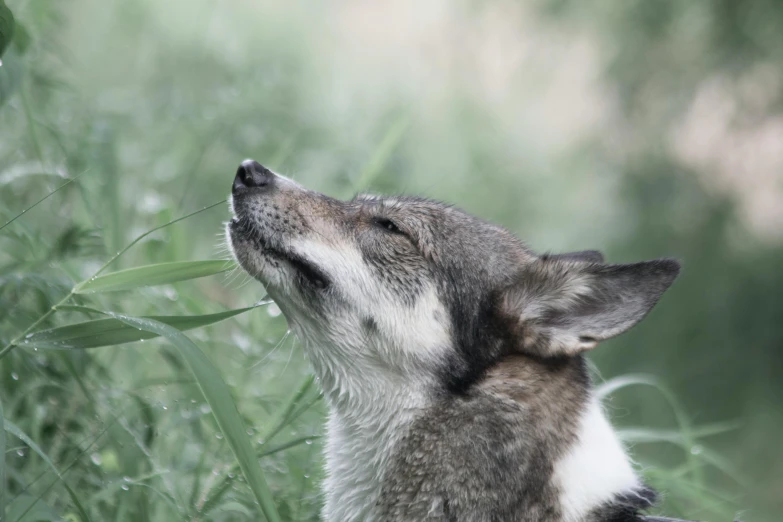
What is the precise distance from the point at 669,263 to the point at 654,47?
525 centimetres

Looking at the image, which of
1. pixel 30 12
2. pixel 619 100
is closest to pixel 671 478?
pixel 30 12

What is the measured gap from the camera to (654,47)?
24.9ft

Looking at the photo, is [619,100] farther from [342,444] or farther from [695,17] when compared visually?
[342,444]

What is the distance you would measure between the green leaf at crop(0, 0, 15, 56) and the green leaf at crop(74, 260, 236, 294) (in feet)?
2.54

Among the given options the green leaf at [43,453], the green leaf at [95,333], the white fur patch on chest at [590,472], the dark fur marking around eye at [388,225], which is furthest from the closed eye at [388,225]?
the green leaf at [43,453]

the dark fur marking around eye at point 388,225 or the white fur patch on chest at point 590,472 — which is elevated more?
the dark fur marking around eye at point 388,225

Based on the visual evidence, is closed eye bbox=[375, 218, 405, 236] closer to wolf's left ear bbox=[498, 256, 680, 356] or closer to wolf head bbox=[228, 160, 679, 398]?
wolf head bbox=[228, 160, 679, 398]

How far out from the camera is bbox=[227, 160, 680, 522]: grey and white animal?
2.86 metres

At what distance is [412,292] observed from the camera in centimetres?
313

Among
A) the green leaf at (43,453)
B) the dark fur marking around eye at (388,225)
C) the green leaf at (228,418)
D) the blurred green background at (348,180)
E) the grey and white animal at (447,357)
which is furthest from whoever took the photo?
the blurred green background at (348,180)

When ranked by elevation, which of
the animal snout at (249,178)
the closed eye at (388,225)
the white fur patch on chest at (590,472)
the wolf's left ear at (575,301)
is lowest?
the white fur patch on chest at (590,472)

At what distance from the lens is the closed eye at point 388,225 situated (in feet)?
10.8

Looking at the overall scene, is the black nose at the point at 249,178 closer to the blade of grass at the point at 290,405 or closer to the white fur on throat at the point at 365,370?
the white fur on throat at the point at 365,370

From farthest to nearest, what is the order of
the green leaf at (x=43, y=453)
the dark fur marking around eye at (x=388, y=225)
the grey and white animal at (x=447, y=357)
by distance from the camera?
the dark fur marking around eye at (x=388, y=225) < the grey and white animal at (x=447, y=357) < the green leaf at (x=43, y=453)
